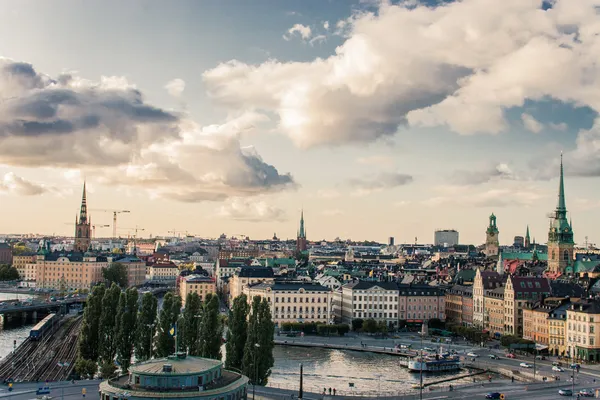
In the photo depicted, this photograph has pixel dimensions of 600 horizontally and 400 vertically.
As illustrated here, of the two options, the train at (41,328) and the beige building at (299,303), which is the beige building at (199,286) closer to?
the train at (41,328)

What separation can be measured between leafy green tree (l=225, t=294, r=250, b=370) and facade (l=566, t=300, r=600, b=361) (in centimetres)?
4255

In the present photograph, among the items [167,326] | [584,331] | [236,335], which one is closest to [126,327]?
[167,326]

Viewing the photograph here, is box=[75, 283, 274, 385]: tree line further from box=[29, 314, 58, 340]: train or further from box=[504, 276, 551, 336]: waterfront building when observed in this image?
box=[504, 276, 551, 336]: waterfront building

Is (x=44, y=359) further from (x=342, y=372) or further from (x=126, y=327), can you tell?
(x=342, y=372)

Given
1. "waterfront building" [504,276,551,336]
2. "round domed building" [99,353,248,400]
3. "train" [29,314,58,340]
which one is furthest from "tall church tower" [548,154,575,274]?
"round domed building" [99,353,248,400]

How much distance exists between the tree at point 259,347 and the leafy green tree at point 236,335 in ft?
4.34

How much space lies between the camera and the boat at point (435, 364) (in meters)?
87.9

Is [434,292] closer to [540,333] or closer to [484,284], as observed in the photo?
[484,284]

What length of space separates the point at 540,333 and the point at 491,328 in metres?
14.7

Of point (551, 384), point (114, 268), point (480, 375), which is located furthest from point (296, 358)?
point (114, 268)

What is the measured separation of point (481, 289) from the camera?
123312 mm

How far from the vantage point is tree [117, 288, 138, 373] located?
250ft

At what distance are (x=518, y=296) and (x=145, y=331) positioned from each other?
194 feet

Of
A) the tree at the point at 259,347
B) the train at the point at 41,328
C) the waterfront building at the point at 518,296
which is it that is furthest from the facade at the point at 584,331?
the train at the point at 41,328
